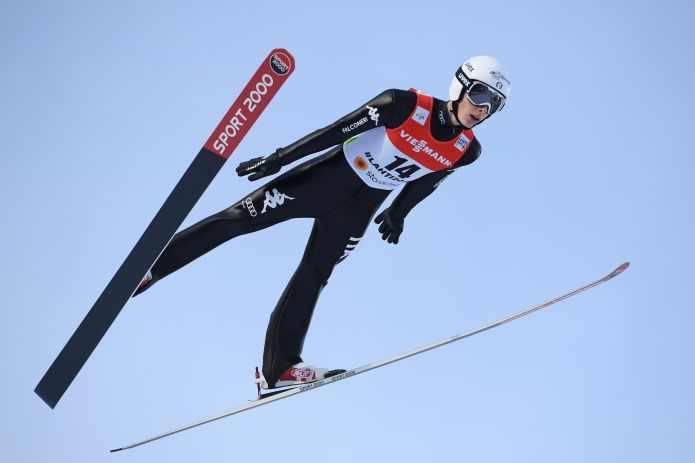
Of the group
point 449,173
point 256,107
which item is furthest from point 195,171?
point 449,173

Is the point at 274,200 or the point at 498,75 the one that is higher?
the point at 498,75

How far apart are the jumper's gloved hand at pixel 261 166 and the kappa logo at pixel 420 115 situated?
901 millimetres

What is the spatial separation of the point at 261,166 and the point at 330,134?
18.8 inches

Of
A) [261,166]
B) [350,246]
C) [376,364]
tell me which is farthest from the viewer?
[350,246]

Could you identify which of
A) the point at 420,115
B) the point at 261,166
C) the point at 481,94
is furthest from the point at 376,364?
the point at 481,94

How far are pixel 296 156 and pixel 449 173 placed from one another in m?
1.17

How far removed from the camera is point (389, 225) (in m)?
6.54

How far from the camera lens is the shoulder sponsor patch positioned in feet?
20.0

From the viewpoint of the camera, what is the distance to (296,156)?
5.88m

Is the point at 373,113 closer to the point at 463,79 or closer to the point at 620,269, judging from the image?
the point at 463,79

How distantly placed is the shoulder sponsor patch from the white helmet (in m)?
0.32

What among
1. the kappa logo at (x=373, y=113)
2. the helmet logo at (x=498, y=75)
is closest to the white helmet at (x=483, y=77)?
the helmet logo at (x=498, y=75)

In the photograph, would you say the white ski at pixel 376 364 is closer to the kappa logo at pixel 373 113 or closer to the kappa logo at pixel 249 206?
the kappa logo at pixel 249 206

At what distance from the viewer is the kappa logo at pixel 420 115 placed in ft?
19.5
